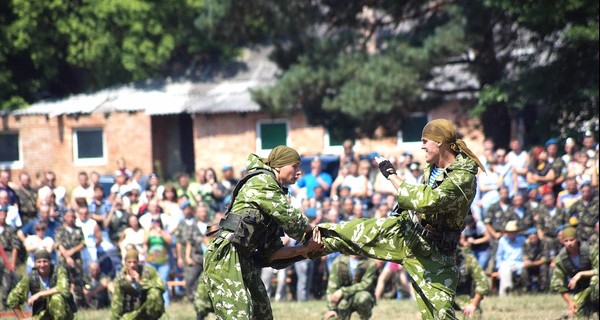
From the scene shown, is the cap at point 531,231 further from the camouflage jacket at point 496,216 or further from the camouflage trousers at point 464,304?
the camouflage trousers at point 464,304

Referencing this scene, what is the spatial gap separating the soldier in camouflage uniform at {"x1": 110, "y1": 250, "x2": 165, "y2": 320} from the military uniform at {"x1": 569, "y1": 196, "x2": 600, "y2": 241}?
6345mm

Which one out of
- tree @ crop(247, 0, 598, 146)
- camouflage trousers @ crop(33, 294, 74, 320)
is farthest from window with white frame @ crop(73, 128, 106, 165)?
camouflage trousers @ crop(33, 294, 74, 320)

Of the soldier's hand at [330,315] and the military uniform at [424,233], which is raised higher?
the military uniform at [424,233]

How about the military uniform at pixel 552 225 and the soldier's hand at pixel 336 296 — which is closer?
the soldier's hand at pixel 336 296

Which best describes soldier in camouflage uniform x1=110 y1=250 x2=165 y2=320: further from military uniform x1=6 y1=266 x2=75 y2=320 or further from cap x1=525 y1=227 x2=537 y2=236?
cap x1=525 y1=227 x2=537 y2=236

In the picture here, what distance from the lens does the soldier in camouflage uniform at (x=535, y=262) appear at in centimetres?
1520

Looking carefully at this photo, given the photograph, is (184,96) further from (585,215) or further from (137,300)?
(137,300)

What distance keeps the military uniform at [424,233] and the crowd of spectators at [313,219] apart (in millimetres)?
6516

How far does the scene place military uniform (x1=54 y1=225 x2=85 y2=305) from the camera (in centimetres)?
1548

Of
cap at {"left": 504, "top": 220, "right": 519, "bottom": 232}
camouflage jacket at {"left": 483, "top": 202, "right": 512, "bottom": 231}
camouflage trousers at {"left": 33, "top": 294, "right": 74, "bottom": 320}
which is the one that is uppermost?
camouflage jacket at {"left": 483, "top": 202, "right": 512, "bottom": 231}

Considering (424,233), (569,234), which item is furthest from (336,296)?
(424,233)

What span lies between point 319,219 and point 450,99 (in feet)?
40.8

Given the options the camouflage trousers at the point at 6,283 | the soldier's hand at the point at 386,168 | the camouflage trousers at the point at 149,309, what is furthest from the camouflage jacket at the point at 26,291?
the soldier's hand at the point at 386,168

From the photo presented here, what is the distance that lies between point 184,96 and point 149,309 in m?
21.0
